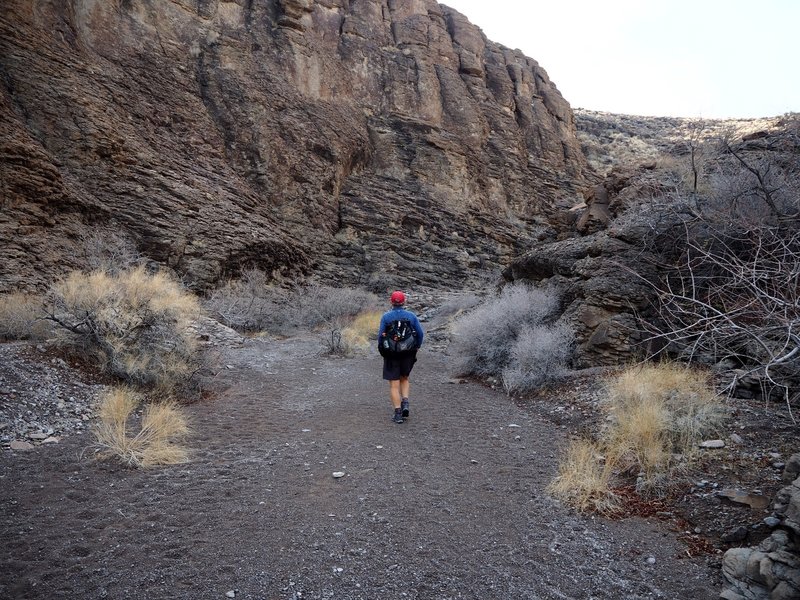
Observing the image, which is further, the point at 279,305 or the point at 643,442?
the point at 279,305

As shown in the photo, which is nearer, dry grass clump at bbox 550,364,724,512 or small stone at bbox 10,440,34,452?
dry grass clump at bbox 550,364,724,512

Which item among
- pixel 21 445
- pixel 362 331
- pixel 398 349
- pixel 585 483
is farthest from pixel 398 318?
pixel 362 331

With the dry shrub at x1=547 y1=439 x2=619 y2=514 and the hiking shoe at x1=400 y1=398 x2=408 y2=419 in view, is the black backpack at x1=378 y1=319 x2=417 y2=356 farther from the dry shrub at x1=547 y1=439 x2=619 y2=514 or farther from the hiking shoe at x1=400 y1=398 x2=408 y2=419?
the dry shrub at x1=547 y1=439 x2=619 y2=514

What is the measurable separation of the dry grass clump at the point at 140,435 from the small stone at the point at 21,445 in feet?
1.78

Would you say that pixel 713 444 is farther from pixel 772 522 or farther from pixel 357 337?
pixel 357 337

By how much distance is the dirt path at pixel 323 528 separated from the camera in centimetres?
275

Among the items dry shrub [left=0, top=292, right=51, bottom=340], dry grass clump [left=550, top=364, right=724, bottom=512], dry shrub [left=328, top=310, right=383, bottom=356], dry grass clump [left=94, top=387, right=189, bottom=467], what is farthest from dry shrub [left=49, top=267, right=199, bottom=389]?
dry grass clump [left=550, top=364, right=724, bottom=512]

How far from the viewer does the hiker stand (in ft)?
20.3

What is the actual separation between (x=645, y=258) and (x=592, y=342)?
186 cm

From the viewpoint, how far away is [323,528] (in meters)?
3.37

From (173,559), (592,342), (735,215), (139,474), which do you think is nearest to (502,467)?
(173,559)

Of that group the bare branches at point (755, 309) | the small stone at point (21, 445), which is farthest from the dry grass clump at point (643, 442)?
the small stone at point (21, 445)

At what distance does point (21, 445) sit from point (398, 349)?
160 inches

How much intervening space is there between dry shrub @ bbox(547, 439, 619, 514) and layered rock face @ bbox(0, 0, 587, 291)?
15.5 m
